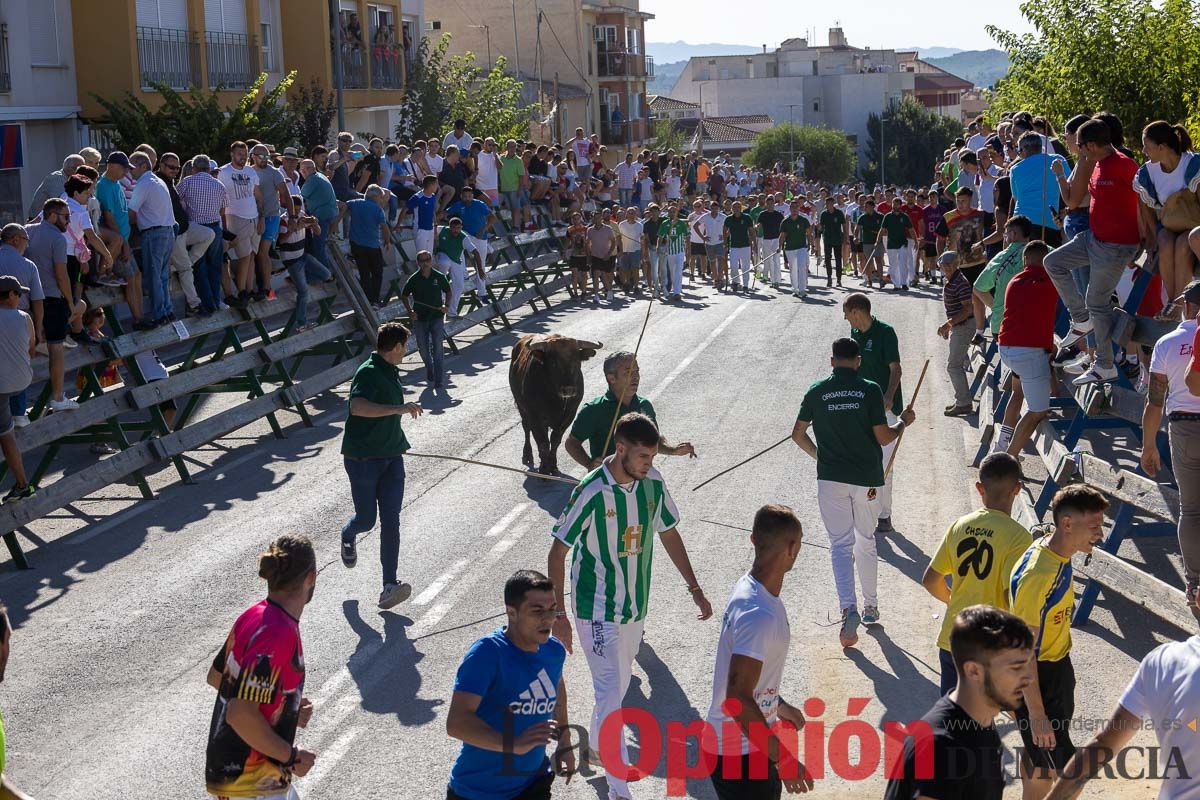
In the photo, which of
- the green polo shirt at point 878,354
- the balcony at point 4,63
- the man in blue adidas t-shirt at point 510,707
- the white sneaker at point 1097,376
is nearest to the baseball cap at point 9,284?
the green polo shirt at point 878,354

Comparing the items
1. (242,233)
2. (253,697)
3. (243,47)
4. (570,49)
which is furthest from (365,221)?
(570,49)

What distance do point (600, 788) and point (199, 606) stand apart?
4.39m

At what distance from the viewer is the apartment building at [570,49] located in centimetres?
6800

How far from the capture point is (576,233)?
27.5 m

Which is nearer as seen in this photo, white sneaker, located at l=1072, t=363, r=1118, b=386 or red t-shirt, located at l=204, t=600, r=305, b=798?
red t-shirt, located at l=204, t=600, r=305, b=798

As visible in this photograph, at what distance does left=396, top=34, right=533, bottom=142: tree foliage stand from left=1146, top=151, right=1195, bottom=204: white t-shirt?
100.0 feet

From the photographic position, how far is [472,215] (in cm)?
2408

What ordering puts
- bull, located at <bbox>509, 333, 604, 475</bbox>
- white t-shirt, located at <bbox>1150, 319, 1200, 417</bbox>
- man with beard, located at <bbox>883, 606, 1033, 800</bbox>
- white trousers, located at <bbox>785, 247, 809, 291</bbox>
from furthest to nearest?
white trousers, located at <bbox>785, 247, 809, 291</bbox> → bull, located at <bbox>509, 333, 604, 475</bbox> → white t-shirt, located at <bbox>1150, 319, 1200, 417</bbox> → man with beard, located at <bbox>883, 606, 1033, 800</bbox>

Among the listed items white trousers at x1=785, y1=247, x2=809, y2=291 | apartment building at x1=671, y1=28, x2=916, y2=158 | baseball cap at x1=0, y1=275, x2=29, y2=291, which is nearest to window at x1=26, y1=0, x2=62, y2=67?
white trousers at x1=785, y1=247, x2=809, y2=291

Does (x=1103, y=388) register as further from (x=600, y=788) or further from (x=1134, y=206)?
(x=600, y=788)

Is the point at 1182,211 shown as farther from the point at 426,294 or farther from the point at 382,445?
the point at 426,294

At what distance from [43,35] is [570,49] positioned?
42.0 meters

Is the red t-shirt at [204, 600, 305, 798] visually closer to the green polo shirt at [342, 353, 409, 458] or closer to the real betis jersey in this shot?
the real betis jersey

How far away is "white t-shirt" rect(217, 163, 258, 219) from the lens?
55.8 ft
